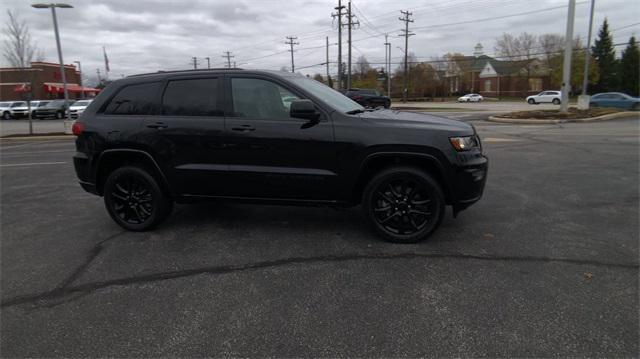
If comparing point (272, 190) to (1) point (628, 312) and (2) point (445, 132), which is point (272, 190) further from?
(1) point (628, 312)

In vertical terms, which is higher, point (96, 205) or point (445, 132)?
point (445, 132)

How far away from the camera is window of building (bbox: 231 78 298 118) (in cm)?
436

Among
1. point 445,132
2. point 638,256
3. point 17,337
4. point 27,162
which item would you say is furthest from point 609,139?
point 27,162

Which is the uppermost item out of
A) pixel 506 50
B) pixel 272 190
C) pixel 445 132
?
pixel 506 50

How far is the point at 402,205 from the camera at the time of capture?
13.9 ft

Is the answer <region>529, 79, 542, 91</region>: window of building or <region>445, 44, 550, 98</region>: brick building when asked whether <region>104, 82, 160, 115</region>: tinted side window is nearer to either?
<region>445, 44, 550, 98</region>: brick building

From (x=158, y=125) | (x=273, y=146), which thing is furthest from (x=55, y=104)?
(x=273, y=146)

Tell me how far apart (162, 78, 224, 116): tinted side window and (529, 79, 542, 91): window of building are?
84.8m

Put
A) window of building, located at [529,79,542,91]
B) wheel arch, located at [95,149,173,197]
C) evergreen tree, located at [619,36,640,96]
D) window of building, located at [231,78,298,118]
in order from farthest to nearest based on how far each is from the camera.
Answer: window of building, located at [529,79,542,91], evergreen tree, located at [619,36,640,96], wheel arch, located at [95,149,173,197], window of building, located at [231,78,298,118]

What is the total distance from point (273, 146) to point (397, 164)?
1.30m

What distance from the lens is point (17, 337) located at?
2.81 m

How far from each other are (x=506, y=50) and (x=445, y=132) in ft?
282

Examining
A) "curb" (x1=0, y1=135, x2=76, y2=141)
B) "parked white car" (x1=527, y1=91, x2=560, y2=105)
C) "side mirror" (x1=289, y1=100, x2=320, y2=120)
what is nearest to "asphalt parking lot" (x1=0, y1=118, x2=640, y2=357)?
"side mirror" (x1=289, y1=100, x2=320, y2=120)

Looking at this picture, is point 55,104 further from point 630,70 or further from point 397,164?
point 630,70
